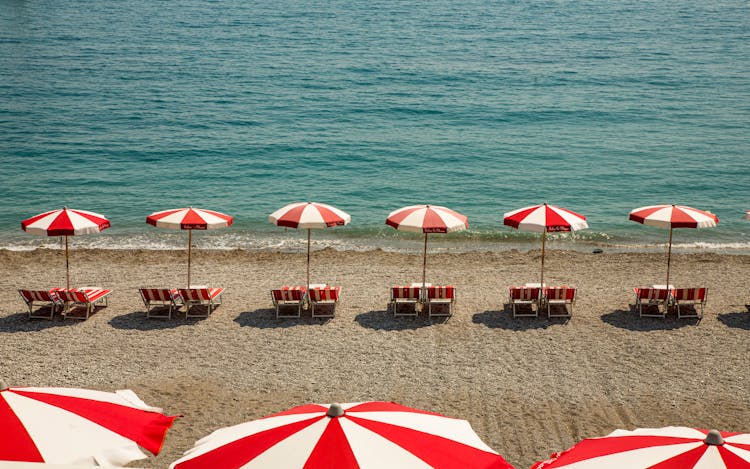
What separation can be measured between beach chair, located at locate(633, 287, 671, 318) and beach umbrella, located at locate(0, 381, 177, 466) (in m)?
10.6

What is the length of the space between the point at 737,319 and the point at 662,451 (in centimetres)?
1003

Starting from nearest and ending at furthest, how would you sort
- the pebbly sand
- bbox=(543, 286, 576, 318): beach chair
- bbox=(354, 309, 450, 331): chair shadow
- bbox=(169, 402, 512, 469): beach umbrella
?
bbox=(169, 402, 512, 469): beach umbrella < the pebbly sand < bbox=(354, 309, 450, 331): chair shadow < bbox=(543, 286, 576, 318): beach chair

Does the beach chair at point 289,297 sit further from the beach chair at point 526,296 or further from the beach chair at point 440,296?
the beach chair at point 526,296

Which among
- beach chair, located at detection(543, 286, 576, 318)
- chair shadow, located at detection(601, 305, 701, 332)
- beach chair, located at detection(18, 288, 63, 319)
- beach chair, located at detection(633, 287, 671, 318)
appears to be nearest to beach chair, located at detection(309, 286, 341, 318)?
beach chair, located at detection(543, 286, 576, 318)

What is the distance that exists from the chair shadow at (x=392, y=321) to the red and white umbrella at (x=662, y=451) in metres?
7.90

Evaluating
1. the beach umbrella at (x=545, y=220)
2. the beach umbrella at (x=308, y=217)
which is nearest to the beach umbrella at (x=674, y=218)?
the beach umbrella at (x=545, y=220)

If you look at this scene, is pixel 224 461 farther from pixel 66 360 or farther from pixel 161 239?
pixel 161 239

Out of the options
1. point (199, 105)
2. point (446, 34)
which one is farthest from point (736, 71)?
point (199, 105)

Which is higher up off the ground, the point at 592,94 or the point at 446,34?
the point at 446,34

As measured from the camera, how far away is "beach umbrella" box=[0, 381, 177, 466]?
5.70 m

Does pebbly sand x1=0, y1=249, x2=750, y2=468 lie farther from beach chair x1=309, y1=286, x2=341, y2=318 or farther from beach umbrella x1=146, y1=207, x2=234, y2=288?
beach umbrella x1=146, y1=207, x2=234, y2=288

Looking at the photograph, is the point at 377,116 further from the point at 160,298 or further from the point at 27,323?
the point at 27,323

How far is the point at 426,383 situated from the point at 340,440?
6207mm

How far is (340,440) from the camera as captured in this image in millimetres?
5543
